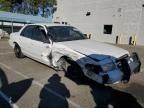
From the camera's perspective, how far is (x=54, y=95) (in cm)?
549

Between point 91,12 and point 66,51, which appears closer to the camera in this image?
Result: point 66,51

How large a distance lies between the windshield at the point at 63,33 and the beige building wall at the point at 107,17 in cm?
1529

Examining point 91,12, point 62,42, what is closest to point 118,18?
point 91,12

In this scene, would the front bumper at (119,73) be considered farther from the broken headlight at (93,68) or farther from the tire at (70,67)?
the tire at (70,67)

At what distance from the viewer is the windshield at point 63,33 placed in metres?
7.42

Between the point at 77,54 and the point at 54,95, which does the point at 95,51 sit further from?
the point at 54,95

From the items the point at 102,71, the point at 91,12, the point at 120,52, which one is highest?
the point at 91,12

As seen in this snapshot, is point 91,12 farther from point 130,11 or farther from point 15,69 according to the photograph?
point 15,69

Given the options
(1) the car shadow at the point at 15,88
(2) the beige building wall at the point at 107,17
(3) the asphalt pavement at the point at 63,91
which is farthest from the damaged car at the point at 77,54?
(2) the beige building wall at the point at 107,17

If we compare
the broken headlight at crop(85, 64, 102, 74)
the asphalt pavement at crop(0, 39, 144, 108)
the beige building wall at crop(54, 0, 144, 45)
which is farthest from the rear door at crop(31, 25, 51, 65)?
the beige building wall at crop(54, 0, 144, 45)

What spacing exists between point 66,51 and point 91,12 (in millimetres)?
21165

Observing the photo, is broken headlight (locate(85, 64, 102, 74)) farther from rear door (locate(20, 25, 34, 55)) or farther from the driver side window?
rear door (locate(20, 25, 34, 55))

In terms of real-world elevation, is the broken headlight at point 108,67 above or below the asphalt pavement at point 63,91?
above

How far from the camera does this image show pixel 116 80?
571 cm
